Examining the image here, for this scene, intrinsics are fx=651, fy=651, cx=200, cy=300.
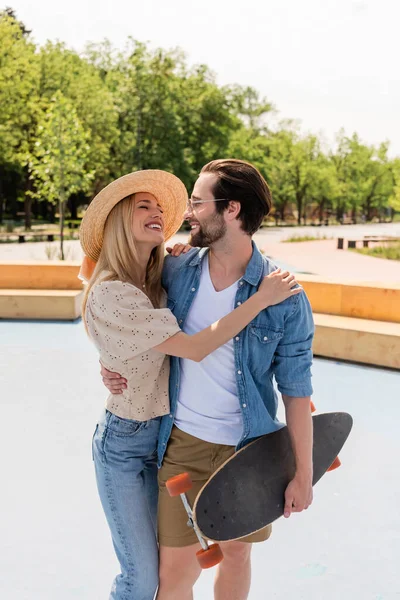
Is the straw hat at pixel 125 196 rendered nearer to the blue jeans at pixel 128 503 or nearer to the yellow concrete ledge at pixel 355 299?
the blue jeans at pixel 128 503

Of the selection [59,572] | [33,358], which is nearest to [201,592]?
[59,572]

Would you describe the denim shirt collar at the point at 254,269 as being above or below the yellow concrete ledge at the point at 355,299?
above

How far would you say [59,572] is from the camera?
11.4ft

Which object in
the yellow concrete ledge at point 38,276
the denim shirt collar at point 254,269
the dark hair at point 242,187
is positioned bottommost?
the yellow concrete ledge at point 38,276

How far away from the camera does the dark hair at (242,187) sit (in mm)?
2217

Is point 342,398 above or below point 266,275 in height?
below

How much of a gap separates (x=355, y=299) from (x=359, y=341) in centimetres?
86

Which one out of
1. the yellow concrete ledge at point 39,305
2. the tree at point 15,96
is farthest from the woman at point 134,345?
the tree at point 15,96

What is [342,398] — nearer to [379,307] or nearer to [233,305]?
[379,307]

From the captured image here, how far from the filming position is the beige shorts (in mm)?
2279

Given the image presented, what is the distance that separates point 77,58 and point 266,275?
147ft

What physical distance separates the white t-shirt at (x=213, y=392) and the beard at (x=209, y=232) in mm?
176

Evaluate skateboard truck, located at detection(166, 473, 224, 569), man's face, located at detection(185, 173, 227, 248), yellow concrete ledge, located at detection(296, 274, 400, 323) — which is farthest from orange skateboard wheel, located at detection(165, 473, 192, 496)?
yellow concrete ledge, located at detection(296, 274, 400, 323)

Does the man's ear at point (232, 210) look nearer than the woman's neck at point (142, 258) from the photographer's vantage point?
Yes
